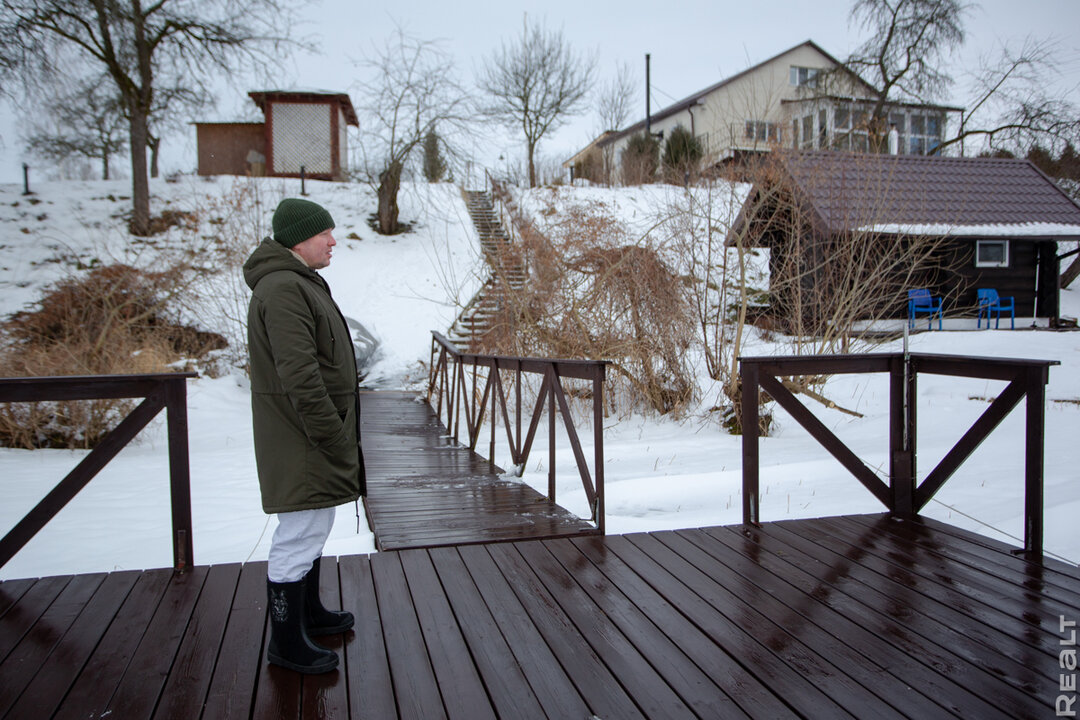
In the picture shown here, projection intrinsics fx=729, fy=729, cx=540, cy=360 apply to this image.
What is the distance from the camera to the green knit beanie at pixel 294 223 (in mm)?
2436

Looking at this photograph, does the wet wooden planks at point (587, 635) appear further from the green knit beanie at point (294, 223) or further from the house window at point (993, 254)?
the house window at point (993, 254)

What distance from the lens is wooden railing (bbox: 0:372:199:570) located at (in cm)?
325

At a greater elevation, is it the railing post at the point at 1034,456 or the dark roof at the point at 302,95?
the dark roof at the point at 302,95

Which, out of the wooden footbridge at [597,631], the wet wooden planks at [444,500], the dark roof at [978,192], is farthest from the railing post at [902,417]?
the dark roof at [978,192]

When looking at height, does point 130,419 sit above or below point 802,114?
below

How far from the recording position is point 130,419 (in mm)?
3344

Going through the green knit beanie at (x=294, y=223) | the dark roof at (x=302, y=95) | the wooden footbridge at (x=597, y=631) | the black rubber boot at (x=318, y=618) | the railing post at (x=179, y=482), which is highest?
the dark roof at (x=302, y=95)

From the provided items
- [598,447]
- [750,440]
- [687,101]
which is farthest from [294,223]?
[687,101]

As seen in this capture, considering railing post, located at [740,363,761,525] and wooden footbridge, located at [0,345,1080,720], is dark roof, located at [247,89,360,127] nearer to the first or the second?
wooden footbridge, located at [0,345,1080,720]

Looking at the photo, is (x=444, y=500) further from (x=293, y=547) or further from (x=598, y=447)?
(x=293, y=547)

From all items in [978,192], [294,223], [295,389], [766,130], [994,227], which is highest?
[978,192]

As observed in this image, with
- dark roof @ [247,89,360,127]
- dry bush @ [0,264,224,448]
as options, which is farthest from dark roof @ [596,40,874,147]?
dry bush @ [0,264,224,448]

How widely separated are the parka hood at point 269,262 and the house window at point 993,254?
1771 cm

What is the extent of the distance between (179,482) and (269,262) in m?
1.51
